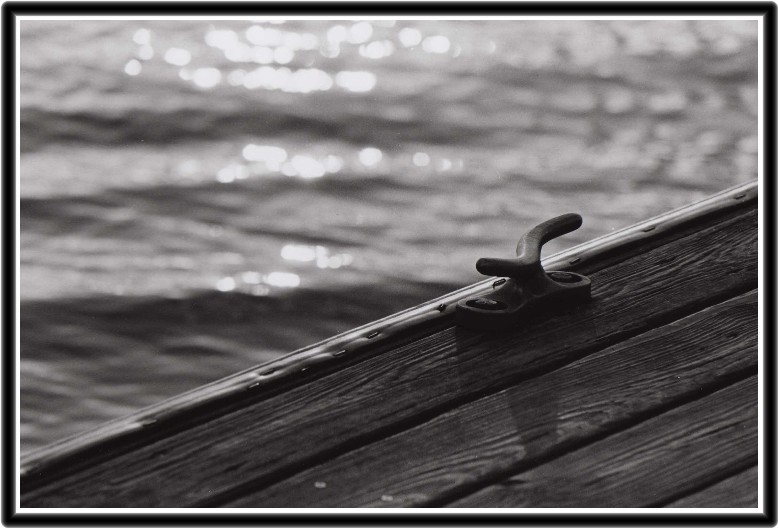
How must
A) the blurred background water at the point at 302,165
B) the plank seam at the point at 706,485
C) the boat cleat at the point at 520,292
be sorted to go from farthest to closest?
the blurred background water at the point at 302,165 → the boat cleat at the point at 520,292 → the plank seam at the point at 706,485

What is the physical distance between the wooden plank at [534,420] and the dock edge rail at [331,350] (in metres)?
0.20

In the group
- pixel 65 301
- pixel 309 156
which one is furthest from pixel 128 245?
pixel 309 156

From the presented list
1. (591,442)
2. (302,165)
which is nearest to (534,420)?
(591,442)

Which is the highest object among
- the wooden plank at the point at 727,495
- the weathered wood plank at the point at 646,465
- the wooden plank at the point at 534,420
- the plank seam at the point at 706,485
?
the wooden plank at the point at 534,420

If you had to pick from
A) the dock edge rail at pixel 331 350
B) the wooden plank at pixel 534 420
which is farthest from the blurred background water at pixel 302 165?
the wooden plank at pixel 534 420

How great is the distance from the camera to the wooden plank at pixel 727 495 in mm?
1401

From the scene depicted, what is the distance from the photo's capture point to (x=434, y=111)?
553 centimetres

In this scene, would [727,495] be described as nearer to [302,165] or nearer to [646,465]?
[646,465]

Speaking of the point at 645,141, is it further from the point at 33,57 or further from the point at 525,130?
the point at 33,57

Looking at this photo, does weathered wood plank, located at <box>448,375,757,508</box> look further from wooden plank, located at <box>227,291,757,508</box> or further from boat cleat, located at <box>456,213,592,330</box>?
boat cleat, located at <box>456,213,592,330</box>

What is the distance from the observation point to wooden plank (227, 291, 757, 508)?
1421 millimetres

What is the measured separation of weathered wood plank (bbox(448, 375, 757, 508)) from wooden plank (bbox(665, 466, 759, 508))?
13mm

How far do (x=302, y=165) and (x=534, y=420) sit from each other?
3.66 meters

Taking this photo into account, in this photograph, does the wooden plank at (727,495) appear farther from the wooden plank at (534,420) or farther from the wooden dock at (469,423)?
the wooden plank at (534,420)
